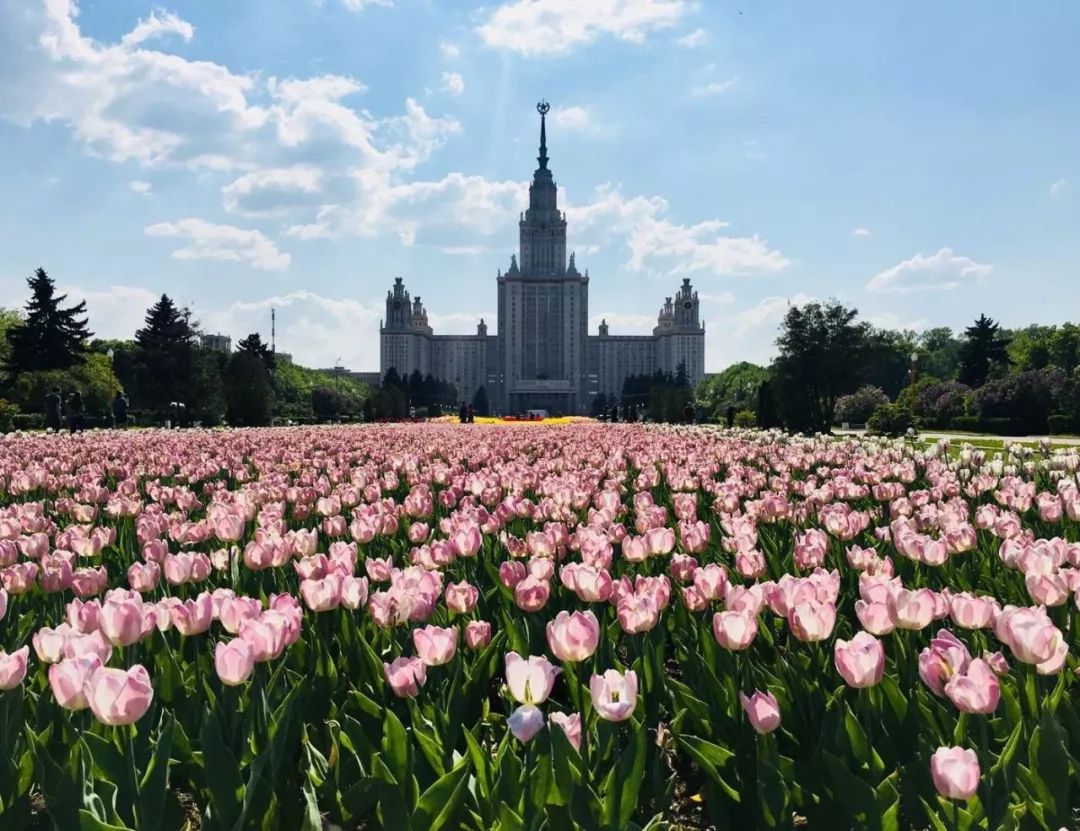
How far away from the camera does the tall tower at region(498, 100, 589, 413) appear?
504 ft

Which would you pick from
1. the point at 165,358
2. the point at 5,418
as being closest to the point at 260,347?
the point at 165,358

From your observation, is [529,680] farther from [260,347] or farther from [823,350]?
[260,347]

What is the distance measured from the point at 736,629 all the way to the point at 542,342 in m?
154

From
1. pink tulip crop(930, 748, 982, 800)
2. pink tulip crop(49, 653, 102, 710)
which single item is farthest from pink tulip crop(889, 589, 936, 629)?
pink tulip crop(49, 653, 102, 710)

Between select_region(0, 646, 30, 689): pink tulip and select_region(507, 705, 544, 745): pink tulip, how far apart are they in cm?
122

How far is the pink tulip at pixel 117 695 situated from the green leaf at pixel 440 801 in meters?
0.61

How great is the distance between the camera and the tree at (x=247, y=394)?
37875mm

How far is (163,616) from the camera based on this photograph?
2.65 meters

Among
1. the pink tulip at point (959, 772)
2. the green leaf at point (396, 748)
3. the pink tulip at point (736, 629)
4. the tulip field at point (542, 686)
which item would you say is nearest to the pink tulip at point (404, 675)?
the tulip field at point (542, 686)

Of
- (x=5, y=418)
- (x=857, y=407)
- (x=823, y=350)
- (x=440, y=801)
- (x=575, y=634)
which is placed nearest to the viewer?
(x=440, y=801)

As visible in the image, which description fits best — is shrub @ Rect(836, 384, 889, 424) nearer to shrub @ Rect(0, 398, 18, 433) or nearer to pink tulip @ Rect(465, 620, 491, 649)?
shrub @ Rect(0, 398, 18, 433)

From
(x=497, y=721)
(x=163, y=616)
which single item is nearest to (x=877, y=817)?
(x=497, y=721)

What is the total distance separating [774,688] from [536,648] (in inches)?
32.8

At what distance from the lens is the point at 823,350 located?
122 feet
